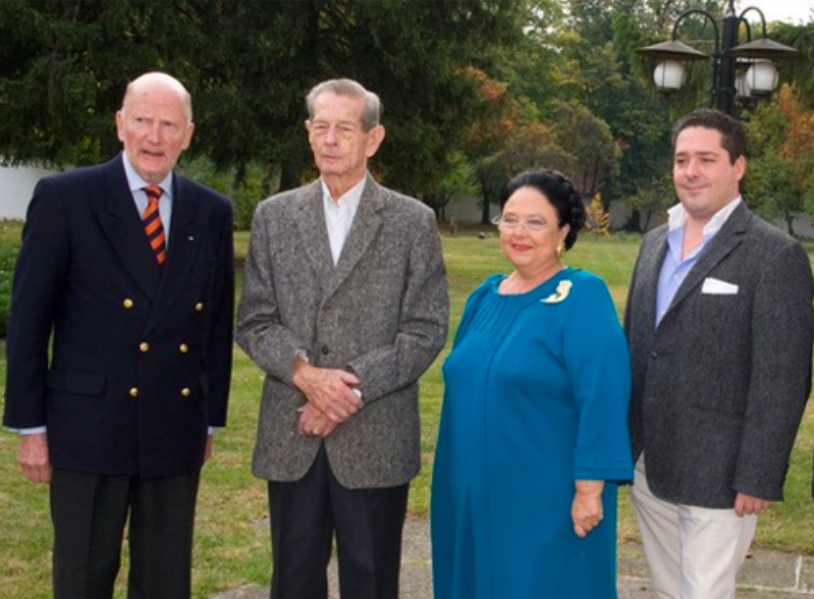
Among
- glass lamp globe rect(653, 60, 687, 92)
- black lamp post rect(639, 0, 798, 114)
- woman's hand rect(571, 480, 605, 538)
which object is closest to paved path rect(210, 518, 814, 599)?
woman's hand rect(571, 480, 605, 538)

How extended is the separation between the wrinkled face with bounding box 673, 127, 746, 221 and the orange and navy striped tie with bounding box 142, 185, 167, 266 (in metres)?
1.68

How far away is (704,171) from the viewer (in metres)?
4.13

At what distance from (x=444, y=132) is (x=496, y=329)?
22.6 metres

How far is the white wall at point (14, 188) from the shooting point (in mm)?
41469

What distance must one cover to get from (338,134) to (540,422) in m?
1.12

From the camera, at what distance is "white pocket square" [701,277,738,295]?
4051mm

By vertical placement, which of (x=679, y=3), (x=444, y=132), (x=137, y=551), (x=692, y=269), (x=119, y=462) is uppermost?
(x=679, y=3)

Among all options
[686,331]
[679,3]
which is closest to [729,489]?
[686,331]

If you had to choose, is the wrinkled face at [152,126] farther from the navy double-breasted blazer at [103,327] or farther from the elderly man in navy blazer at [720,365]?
the elderly man in navy blazer at [720,365]

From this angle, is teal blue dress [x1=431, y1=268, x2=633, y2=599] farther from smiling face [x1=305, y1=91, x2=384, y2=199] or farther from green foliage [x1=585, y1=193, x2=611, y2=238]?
green foliage [x1=585, y1=193, x2=611, y2=238]

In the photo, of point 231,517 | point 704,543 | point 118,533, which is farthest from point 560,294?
point 231,517

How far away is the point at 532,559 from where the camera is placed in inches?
155

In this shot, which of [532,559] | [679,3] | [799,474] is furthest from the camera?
[679,3]

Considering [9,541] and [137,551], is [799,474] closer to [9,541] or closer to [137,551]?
[9,541]
